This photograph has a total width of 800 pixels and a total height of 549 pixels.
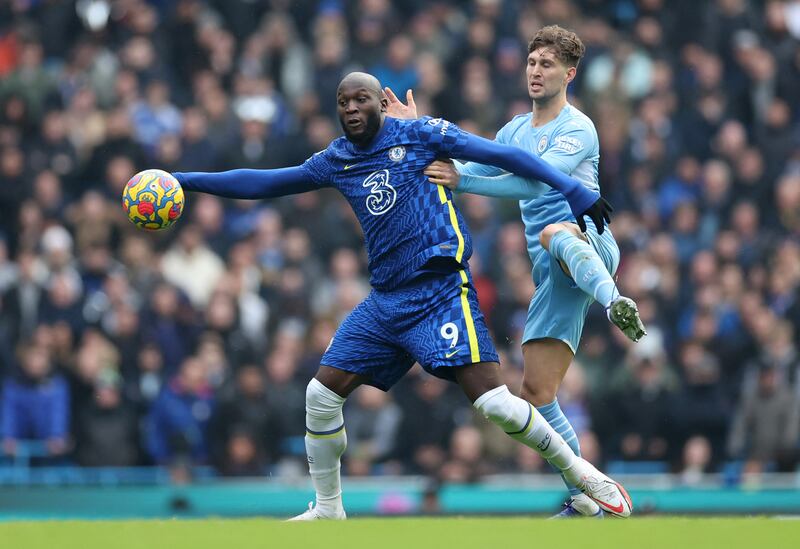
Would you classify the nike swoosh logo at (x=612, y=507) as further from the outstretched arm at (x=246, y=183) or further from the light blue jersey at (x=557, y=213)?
the outstretched arm at (x=246, y=183)

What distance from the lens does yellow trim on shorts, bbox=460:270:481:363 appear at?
8.21 meters

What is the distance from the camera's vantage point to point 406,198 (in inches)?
327

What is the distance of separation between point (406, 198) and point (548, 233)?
0.88m

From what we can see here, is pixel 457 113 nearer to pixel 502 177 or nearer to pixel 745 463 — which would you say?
pixel 745 463

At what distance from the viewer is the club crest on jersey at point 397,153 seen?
8.33 m

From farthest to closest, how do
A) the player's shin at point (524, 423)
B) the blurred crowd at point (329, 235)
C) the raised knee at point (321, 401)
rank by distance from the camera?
1. the blurred crowd at point (329, 235)
2. the raised knee at point (321, 401)
3. the player's shin at point (524, 423)

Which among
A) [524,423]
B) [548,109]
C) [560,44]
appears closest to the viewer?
[524,423]

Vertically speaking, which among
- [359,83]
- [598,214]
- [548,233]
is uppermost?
[359,83]

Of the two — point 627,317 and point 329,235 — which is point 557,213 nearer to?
point 627,317

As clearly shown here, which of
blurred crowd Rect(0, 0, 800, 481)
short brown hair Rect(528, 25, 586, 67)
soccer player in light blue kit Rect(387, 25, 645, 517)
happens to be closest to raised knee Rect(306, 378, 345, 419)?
soccer player in light blue kit Rect(387, 25, 645, 517)

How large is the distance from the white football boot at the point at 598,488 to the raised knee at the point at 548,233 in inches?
48.1

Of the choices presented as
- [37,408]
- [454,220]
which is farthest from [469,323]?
[37,408]

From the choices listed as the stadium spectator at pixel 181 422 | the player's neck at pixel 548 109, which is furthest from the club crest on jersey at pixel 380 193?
the stadium spectator at pixel 181 422

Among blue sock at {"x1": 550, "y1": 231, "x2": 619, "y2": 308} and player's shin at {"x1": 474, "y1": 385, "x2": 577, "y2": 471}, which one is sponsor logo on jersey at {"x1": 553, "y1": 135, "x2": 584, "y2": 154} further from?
player's shin at {"x1": 474, "y1": 385, "x2": 577, "y2": 471}
